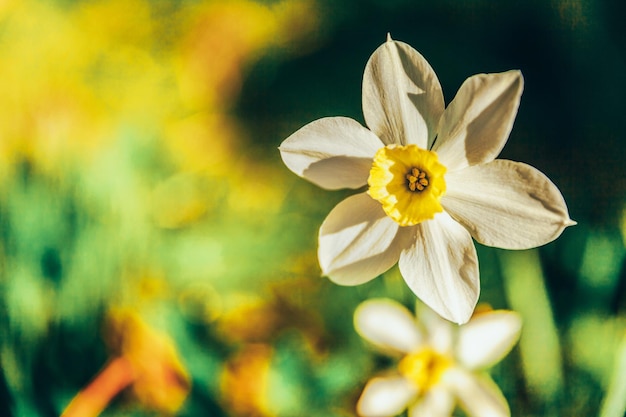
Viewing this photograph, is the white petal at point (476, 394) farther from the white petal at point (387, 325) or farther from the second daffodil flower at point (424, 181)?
the second daffodil flower at point (424, 181)

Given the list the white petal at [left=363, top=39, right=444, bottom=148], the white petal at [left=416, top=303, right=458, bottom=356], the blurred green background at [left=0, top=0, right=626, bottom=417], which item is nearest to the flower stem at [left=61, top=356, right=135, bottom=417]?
the blurred green background at [left=0, top=0, right=626, bottom=417]

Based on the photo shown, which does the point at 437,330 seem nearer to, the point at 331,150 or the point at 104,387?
the point at 331,150

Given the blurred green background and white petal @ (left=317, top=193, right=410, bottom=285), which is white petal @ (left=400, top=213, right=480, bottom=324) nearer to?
white petal @ (left=317, top=193, right=410, bottom=285)

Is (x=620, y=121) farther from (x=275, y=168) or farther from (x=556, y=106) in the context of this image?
(x=275, y=168)

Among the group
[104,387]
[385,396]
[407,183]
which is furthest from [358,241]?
[104,387]

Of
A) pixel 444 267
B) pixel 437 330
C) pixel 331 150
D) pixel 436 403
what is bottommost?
pixel 436 403

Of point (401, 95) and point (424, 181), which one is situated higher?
point (401, 95)

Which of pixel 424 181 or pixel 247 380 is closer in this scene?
pixel 424 181
